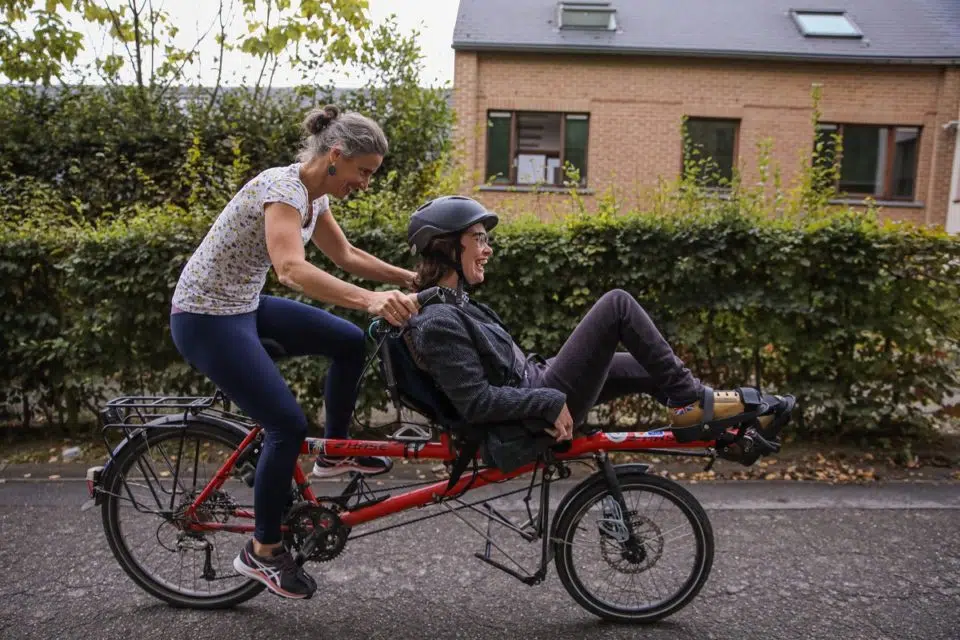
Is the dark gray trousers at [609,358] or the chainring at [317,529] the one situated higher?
the dark gray trousers at [609,358]

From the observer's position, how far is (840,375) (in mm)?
5492

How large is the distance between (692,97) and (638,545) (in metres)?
16.4

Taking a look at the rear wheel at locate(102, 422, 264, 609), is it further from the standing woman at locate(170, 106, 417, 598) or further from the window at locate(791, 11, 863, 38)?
the window at locate(791, 11, 863, 38)

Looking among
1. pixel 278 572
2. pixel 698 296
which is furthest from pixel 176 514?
pixel 698 296

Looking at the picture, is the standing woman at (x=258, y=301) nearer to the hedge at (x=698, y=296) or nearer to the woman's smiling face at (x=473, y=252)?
the woman's smiling face at (x=473, y=252)

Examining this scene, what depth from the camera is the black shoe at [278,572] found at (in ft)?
9.66

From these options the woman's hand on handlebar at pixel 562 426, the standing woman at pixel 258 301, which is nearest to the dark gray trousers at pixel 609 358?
the woman's hand on handlebar at pixel 562 426

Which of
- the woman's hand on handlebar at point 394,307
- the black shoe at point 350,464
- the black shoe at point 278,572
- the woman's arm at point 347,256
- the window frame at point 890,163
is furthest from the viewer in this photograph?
the window frame at point 890,163

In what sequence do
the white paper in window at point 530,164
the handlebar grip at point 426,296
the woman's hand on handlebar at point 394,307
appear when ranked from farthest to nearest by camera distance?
the white paper in window at point 530,164, the handlebar grip at point 426,296, the woman's hand on handlebar at point 394,307

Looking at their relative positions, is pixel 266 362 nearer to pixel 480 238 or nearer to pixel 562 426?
pixel 480 238

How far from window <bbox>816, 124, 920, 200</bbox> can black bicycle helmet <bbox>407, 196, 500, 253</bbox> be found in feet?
58.4

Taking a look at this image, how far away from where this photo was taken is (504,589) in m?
3.42

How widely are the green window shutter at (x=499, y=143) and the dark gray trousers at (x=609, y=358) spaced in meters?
15.1

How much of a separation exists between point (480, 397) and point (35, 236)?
180 inches
